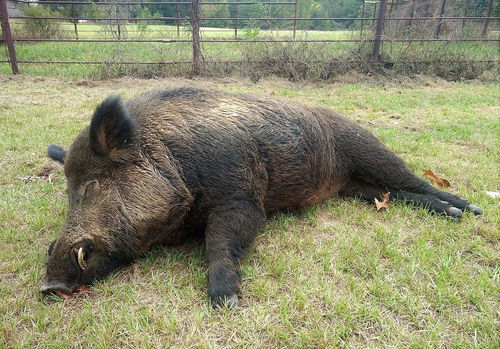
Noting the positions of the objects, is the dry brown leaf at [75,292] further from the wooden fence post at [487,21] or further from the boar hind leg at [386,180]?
the wooden fence post at [487,21]

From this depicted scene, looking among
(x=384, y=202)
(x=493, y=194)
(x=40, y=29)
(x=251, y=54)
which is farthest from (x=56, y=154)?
(x=40, y=29)

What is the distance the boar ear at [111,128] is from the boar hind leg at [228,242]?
0.77 m

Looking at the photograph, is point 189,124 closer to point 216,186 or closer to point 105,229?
point 216,186

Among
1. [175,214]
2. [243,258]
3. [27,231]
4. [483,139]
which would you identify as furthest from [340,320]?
[483,139]

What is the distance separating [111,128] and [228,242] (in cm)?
106

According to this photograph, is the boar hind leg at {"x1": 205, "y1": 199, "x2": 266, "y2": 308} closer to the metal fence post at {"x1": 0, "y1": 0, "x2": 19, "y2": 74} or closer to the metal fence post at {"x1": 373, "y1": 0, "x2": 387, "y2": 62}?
the metal fence post at {"x1": 373, "y1": 0, "x2": 387, "y2": 62}

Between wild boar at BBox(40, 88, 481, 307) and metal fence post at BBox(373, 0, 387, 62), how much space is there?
26.3ft

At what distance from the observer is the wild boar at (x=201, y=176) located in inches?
91.7

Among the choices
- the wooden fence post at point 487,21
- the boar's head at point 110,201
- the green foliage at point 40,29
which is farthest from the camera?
the green foliage at point 40,29

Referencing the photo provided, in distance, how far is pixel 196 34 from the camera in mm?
9883

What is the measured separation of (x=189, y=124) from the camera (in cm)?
282

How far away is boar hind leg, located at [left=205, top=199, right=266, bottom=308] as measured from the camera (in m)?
2.21

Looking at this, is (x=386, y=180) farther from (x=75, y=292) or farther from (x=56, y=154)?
(x=56, y=154)

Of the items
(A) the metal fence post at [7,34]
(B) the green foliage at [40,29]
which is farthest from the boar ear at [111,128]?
(B) the green foliage at [40,29]
